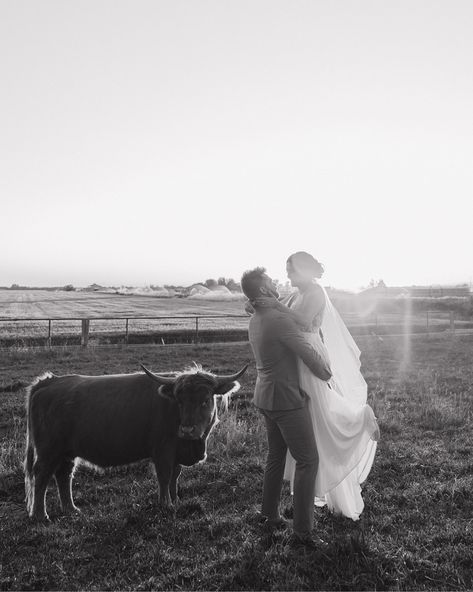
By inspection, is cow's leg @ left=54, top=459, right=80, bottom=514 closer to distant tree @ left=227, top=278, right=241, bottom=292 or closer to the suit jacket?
the suit jacket

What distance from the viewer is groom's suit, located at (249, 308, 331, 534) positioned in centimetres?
491

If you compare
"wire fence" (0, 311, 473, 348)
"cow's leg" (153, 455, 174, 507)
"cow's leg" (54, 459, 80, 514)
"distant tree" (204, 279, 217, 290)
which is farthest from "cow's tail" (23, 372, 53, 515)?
"distant tree" (204, 279, 217, 290)

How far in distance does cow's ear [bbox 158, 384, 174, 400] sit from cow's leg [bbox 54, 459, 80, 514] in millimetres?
1543

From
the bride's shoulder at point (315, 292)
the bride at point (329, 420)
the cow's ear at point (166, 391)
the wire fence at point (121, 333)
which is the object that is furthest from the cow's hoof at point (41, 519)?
the wire fence at point (121, 333)

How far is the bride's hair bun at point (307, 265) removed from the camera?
5.27m

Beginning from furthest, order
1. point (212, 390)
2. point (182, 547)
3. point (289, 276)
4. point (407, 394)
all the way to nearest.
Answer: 1. point (407, 394)
2. point (212, 390)
3. point (289, 276)
4. point (182, 547)

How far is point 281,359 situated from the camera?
5000 mm

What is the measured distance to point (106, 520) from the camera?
218 inches

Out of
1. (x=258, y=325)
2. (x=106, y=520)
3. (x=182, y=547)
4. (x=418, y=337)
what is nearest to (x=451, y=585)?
(x=182, y=547)

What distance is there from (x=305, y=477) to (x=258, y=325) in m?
1.52

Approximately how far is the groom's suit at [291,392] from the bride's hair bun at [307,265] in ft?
1.89

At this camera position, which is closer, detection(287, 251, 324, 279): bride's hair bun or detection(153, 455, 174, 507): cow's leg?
detection(287, 251, 324, 279): bride's hair bun

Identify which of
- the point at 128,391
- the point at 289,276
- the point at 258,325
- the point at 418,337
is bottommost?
the point at 418,337

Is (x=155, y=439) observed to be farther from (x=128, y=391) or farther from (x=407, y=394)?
(x=407, y=394)
